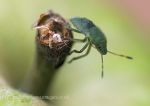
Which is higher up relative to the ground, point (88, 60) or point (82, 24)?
point (82, 24)

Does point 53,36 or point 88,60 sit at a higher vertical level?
point 53,36

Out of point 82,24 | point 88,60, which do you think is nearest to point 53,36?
point 82,24

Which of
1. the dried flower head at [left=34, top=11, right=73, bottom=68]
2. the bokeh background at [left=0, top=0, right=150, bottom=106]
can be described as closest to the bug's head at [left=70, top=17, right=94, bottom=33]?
the dried flower head at [left=34, top=11, right=73, bottom=68]

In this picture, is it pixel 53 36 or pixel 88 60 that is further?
pixel 88 60

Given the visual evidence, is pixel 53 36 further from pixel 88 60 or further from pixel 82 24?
pixel 88 60

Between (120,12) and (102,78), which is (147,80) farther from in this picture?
(120,12)

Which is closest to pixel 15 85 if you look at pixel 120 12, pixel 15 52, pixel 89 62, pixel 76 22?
pixel 15 52

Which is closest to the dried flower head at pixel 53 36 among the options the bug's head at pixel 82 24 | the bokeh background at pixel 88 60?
the bug's head at pixel 82 24

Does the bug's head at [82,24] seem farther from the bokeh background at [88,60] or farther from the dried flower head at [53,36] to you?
the bokeh background at [88,60]
